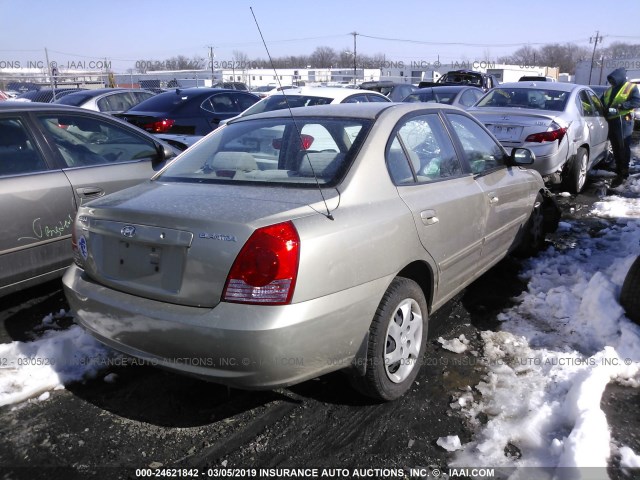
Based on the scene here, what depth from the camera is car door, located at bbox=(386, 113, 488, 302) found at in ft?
9.93

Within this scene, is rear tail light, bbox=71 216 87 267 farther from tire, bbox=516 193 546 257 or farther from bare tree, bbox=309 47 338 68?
bare tree, bbox=309 47 338 68

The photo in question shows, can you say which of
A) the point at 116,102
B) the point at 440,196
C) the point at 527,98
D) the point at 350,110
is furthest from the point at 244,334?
the point at 116,102

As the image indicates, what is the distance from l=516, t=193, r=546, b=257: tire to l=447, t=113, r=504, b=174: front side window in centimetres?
91

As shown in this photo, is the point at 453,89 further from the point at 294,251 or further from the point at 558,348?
the point at 294,251

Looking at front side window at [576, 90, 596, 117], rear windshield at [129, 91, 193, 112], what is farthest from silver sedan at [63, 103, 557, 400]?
front side window at [576, 90, 596, 117]

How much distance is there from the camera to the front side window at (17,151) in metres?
3.79

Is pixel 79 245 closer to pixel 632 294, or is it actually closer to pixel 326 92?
pixel 632 294

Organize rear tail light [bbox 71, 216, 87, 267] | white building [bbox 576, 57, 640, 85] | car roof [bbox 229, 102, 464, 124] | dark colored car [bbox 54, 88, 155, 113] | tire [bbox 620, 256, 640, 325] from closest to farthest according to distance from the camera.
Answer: rear tail light [bbox 71, 216, 87, 267] < car roof [bbox 229, 102, 464, 124] < tire [bbox 620, 256, 640, 325] < dark colored car [bbox 54, 88, 155, 113] < white building [bbox 576, 57, 640, 85]

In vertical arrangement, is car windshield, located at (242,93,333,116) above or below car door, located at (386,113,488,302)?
above

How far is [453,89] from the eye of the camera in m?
11.7

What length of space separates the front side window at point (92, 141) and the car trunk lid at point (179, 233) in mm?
1683

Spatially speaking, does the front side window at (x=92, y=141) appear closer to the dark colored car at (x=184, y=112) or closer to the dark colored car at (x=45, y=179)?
the dark colored car at (x=45, y=179)

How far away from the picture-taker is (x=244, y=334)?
222 cm

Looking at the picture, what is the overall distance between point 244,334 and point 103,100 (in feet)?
37.8
